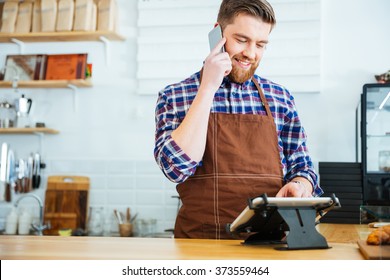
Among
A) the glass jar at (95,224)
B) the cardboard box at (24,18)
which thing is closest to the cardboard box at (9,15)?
the cardboard box at (24,18)

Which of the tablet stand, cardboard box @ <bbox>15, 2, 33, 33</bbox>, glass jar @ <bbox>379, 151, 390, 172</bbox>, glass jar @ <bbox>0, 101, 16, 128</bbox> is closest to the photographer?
the tablet stand

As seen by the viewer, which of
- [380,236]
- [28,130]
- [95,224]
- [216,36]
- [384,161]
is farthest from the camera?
[28,130]

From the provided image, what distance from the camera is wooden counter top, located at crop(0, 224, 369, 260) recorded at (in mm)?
1234

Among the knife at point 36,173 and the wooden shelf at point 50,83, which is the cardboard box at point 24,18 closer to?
the wooden shelf at point 50,83

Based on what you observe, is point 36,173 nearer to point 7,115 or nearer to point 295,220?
point 7,115

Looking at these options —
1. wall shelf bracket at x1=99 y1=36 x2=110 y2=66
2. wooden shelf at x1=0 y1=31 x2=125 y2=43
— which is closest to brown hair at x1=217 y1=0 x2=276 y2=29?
wooden shelf at x1=0 y1=31 x2=125 y2=43

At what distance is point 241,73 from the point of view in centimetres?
195

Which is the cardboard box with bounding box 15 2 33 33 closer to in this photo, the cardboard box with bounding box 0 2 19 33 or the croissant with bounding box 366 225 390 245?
the cardboard box with bounding box 0 2 19 33

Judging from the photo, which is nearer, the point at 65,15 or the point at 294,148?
the point at 294,148

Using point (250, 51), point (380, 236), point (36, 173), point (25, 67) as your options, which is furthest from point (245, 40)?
point (25, 67)

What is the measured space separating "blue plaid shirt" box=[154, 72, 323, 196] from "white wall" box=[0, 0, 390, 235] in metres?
2.16

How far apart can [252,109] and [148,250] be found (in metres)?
0.79

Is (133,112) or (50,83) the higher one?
(50,83)
